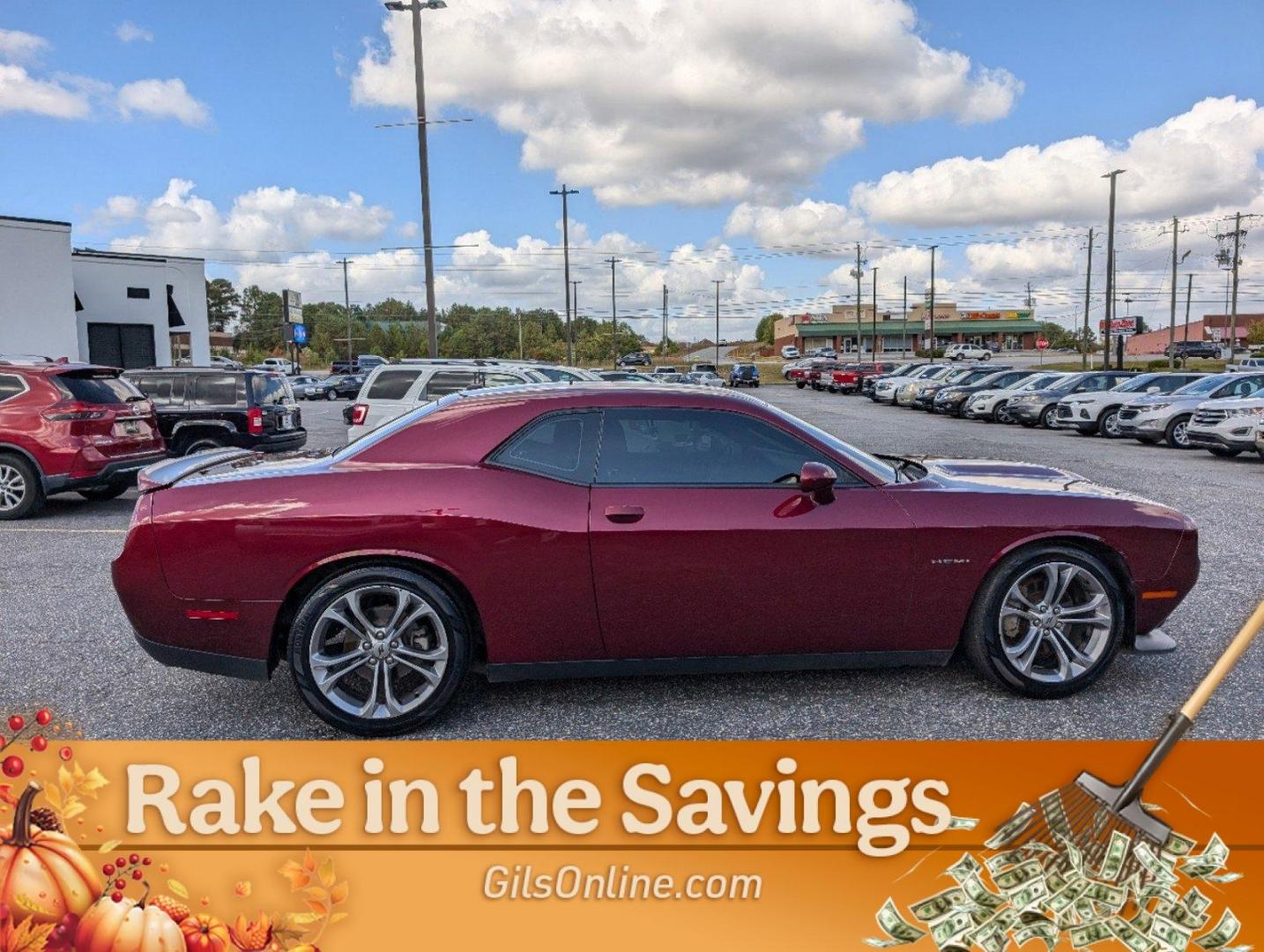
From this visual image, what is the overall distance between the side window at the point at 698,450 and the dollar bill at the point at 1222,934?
2080mm

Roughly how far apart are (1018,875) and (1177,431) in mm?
18108

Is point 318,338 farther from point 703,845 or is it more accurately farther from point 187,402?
point 703,845

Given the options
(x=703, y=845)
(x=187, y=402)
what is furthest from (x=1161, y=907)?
(x=187, y=402)

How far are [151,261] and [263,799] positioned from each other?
36.3m

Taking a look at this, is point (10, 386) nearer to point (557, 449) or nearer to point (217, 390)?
point (217, 390)

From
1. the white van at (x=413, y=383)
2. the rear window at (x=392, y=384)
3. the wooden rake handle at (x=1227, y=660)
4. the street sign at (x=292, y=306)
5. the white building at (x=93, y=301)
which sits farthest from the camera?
the street sign at (x=292, y=306)

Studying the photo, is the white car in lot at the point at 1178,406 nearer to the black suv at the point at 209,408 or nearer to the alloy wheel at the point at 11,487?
the black suv at the point at 209,408

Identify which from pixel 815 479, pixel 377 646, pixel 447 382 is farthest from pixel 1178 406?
pixel 377 646

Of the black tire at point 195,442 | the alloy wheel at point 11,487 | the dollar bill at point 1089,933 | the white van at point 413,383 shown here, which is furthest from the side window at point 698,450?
the black tire at point 195,442

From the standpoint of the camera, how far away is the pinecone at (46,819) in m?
2.76

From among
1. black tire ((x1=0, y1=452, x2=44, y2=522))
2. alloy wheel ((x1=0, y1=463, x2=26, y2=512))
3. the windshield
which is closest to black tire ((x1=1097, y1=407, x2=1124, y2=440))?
the windshield

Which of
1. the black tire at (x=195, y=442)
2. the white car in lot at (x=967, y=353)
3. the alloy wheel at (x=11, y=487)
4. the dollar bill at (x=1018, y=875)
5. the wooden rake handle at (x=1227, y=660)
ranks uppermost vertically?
the white car in lot at (x=967, y=353)

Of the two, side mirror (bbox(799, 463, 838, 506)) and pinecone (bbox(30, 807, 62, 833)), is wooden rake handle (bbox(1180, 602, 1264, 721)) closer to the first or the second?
side mirror (bbox(799, 463, 838, 506))

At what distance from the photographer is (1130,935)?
245 centimetres
